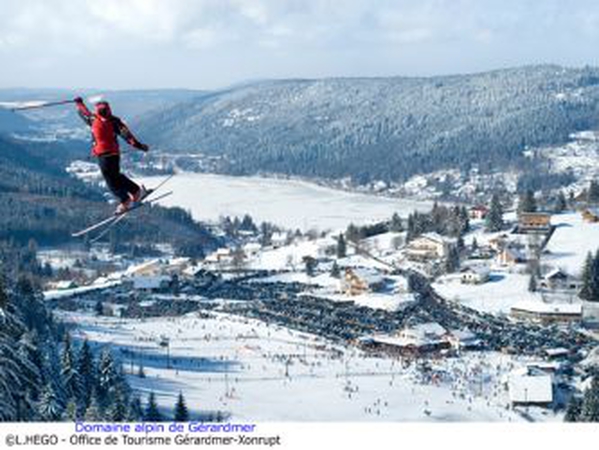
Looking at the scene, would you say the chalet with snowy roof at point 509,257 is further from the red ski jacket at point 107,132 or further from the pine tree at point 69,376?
the red ski jacket at point 107,132

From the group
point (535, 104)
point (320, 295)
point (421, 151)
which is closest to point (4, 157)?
point (421, 151)

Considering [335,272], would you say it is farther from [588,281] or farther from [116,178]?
[116,178]

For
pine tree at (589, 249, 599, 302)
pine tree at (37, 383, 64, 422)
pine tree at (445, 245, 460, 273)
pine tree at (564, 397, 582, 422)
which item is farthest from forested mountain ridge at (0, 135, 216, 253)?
Answer: pine tree at (37, 383, 64, 422)

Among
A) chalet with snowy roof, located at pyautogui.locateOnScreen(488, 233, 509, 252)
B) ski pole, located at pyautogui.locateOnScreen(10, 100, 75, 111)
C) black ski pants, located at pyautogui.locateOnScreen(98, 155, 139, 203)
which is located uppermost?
ski pole, located at pyautogui.locateOnScreen(10, 100, 75, 111)

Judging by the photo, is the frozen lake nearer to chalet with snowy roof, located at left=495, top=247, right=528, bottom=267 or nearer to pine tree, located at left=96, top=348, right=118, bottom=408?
chalet with snowy roof, located at left=495, top=247, right=528, bottom=267

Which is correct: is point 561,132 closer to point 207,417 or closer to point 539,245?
point 539,245
